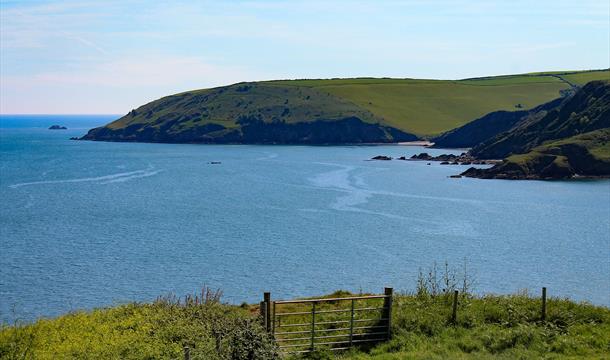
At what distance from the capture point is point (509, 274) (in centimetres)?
6769

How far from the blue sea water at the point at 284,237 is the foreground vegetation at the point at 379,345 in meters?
24.9

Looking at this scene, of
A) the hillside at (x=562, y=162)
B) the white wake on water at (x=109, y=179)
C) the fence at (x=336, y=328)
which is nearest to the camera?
the fence at (x=336, y=328)

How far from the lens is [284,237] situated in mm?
86875

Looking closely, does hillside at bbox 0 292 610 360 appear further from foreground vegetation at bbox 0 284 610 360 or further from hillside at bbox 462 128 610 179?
hillside at bbox 462 128 610 179

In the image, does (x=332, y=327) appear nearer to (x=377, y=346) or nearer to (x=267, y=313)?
(x=377, y=346)

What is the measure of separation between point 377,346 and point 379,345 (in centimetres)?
12

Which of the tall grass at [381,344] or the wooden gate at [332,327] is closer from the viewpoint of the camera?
the tall grass at [381,344]

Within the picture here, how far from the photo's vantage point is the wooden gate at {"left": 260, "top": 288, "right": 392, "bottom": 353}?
1091 inches

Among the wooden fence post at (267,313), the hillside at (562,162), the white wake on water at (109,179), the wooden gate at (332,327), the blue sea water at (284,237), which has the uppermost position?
the hillside at (562,162)

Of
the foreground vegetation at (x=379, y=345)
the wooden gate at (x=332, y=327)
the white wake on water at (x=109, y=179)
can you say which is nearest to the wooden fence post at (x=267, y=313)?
the wooden gate at (x=332, y=327)

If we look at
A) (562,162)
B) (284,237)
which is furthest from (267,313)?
(562,162)

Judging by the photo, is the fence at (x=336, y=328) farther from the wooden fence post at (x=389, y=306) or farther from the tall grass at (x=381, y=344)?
the tall grass at (x=381, y=344)

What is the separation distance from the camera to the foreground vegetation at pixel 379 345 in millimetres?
25469

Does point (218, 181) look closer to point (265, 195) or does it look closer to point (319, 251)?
point (265, 195)
